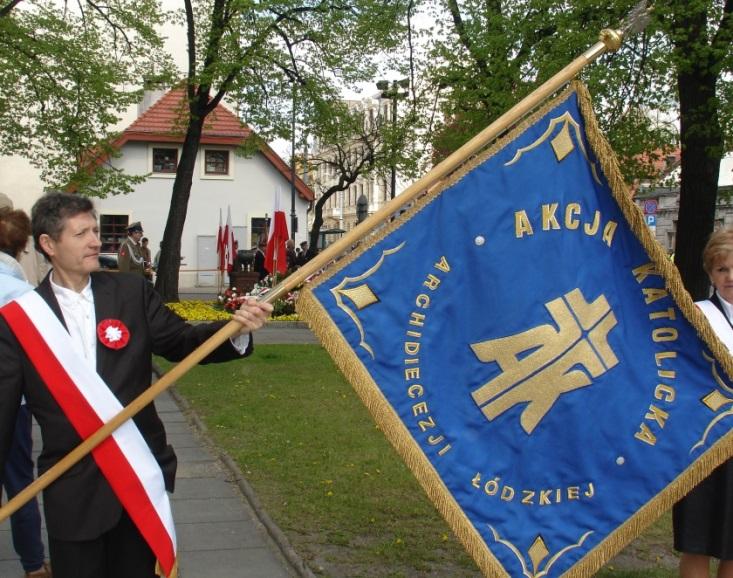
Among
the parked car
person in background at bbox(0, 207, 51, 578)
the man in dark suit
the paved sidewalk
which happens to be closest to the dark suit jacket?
the man in dark suit

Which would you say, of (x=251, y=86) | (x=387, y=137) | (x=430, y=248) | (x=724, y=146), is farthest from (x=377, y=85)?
(x=430, y=248)

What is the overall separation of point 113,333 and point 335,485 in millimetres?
3672

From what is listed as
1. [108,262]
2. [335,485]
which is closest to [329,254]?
[335,485]

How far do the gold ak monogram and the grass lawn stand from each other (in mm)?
1814

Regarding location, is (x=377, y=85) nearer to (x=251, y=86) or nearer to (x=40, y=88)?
(x=251, y=86)

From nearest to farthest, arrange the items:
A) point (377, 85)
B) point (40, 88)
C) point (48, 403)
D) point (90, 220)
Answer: point (48, 403) → point (90, 220) → point (40, 88) → point (377, 85)

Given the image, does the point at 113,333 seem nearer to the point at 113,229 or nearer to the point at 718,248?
the point at 718,248

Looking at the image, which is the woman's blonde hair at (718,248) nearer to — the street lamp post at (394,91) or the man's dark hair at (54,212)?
the man's dark hair at (54,212)

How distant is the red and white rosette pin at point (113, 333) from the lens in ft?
10.0

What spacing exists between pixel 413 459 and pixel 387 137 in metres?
24.2

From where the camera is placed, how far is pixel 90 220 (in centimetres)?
319

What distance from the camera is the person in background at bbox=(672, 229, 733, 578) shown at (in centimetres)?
377

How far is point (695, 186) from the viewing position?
42.2ft

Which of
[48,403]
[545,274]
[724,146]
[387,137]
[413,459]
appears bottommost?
[413,459]
